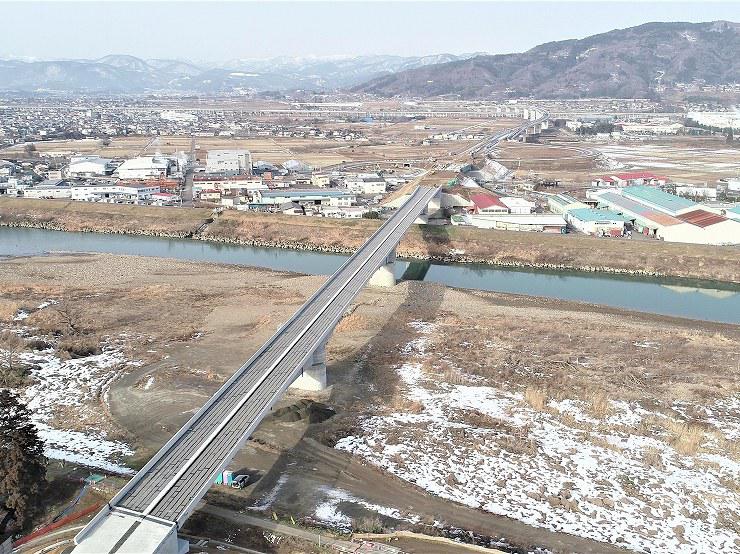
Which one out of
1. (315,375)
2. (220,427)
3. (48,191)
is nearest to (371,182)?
(48,191)

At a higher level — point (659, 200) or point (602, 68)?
point (602, 68)

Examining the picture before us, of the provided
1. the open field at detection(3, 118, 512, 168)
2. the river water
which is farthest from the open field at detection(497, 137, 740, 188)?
the river water

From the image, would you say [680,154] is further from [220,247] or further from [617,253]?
[220,247]

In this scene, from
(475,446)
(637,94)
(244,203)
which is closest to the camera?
(475,446)

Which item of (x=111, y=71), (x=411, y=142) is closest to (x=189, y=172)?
(x=411, y=142)

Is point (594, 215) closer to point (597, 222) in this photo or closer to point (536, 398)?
point (597, 222)

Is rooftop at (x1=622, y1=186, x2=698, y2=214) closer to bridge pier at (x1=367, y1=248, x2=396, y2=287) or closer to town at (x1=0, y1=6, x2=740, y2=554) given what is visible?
town at (x1=0, y1=6, x2=740, y2=554)

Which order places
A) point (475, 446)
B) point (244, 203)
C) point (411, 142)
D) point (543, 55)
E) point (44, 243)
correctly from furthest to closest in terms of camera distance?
point (543, 55) → point (411, 142) → point (244, 203) → point (44, 243) → point (475, 446)
